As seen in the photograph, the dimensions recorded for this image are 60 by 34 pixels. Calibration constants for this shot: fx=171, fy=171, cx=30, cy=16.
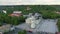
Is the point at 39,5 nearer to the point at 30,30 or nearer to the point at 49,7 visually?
the point at 49,7

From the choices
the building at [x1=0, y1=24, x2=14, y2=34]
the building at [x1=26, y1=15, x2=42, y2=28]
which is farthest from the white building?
the building at [x1=0, y1=24, x2=14, y2=34]

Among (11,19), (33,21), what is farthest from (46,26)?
(11,19)

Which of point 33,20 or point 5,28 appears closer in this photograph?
point 5,28

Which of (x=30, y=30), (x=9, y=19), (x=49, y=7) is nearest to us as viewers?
(x=30, y=30)

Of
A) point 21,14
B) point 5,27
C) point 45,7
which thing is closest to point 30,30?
point 5,27

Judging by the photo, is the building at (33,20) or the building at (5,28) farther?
the building at (33,20)

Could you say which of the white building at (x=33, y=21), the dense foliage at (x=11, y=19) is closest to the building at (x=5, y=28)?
the dense foliage at (x=11, y=19)

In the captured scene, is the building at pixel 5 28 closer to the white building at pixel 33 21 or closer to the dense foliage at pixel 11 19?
the dense foliage at pixel 11 19

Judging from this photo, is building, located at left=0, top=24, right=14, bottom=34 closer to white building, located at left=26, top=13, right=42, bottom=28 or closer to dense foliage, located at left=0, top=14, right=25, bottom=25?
dense foliage, located at left=0, top=14, right=25, bottom=25

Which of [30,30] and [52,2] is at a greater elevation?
[52,2]

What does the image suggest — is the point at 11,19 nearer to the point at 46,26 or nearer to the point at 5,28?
the point at 5,28

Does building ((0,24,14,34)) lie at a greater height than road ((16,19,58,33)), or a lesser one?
greater
